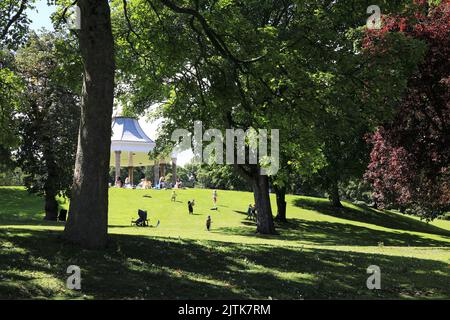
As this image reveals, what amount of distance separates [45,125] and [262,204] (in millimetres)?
15149

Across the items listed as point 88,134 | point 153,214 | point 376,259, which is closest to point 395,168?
point 376,259

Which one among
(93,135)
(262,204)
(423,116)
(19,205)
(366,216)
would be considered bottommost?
(366,216)

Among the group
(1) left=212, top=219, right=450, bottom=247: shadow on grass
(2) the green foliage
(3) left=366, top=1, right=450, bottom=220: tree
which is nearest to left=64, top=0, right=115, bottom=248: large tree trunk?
(3) left=366, top=1, right=450, bottom=220: tree

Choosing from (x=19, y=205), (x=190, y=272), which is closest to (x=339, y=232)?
(x=19, y=205)

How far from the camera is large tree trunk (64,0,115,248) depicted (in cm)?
1228

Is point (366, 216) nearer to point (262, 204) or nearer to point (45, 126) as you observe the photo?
point (262, 204)

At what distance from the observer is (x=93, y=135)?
1236cm

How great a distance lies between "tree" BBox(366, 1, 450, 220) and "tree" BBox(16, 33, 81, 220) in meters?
19.9

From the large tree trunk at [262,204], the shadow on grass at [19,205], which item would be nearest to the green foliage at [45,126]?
the shadow on grass at [19,205]

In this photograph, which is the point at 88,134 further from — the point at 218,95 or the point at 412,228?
the point at 412,228

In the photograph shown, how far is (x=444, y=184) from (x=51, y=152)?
2447cm

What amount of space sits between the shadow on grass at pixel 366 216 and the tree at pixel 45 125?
2911 centimetres

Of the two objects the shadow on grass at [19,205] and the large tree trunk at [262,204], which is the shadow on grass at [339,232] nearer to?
the large tree trunk at [262,204]

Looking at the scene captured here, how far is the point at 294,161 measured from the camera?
27172mm
